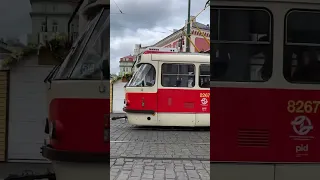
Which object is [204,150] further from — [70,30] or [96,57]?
[70,30]

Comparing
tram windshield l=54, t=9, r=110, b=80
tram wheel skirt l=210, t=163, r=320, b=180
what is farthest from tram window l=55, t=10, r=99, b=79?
tram wheel skirt l=210, t=163, r=320, b=180

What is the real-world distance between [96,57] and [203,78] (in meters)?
0.77

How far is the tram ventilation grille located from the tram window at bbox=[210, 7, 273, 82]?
0.35 meters

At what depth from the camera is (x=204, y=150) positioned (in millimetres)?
2350

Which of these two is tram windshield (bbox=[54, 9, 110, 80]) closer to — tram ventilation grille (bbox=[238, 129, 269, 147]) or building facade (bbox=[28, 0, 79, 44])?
building facade (bbox=[28, 0, 79, 44])

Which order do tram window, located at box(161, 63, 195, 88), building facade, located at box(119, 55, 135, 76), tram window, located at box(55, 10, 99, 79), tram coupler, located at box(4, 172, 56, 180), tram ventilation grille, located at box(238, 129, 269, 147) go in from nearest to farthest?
building facade, located at box(119, 55, 135, 76)
tram window, located at box(55, 10, 99, 79)
tram coupler, located at box(4, 172, 56, 180)
tram ventilation grille, located at box(238, 129, 269, 147)
tram window, located at box(161, 63, 195, 88)

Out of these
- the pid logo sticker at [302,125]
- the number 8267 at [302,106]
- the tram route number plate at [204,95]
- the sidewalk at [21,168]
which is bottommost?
the sidewalk at [21,168]

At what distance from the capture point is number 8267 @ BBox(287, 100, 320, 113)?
2.50m

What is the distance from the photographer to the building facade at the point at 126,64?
86.0 inches

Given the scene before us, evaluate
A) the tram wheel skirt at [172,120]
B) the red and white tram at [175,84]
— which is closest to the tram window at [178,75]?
the red and white tram at [175,84]

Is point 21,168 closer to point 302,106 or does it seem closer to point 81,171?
point 81,171

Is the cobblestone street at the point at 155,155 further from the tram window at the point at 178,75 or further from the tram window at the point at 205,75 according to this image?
the tram window at the point at 178,75

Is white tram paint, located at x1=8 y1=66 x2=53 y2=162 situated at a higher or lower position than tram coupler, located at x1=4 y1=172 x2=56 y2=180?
higher

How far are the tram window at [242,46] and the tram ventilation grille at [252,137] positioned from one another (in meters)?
0.35
